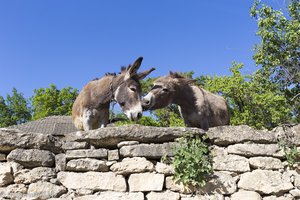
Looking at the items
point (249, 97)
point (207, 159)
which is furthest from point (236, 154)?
point (249, 97)

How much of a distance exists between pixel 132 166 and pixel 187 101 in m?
1.39

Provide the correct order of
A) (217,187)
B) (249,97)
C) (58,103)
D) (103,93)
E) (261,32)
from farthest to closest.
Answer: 1. (58,103)
2. (249,97)
3. (261,32)
4. (103,93)
5. (217,187)

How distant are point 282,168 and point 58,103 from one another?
2852 centimetres

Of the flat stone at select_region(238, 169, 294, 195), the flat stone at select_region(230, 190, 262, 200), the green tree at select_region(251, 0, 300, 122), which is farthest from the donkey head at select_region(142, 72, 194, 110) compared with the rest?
the green tree at select_region(251, 0, 300, 122)

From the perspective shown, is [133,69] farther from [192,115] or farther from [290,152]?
[290,152]

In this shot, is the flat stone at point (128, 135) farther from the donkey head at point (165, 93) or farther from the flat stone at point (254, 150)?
the donkey head at point (165, 93)

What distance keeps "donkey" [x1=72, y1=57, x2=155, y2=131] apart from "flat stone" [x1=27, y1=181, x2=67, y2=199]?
3.46 feet

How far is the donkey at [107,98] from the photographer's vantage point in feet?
14.9

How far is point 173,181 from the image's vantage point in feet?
12.7

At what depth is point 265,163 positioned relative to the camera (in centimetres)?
405

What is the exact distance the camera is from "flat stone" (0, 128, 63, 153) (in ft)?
12.7

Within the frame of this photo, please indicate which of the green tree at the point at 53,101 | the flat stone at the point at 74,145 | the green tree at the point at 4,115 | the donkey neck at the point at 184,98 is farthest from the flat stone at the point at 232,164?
the green tree at the point at 4,115

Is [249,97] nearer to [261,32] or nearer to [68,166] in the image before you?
[261,32]

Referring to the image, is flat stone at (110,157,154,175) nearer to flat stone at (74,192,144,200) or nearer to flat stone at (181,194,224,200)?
flat stone at (74,192,144,200)
